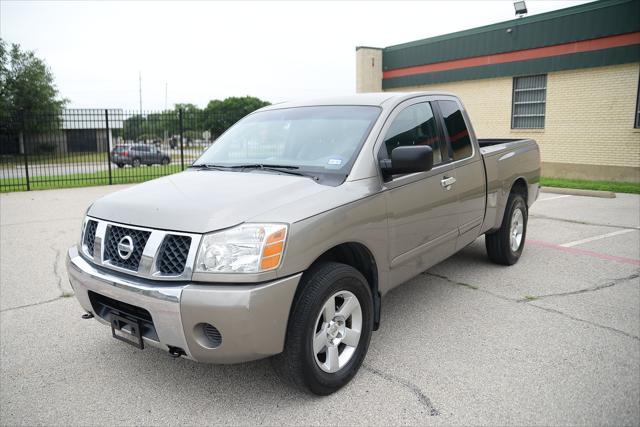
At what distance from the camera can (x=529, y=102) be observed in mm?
17234

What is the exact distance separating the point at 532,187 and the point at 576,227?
2.64 m

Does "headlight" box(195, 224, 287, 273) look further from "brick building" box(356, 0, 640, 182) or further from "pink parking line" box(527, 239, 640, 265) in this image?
"brick building" box(356, 0, 640, 182)

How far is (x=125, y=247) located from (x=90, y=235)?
1.89ft

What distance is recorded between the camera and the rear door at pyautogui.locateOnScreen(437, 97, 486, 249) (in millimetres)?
4602

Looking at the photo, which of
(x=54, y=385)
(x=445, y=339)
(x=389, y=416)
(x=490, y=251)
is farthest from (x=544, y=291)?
(x=54, y=385)

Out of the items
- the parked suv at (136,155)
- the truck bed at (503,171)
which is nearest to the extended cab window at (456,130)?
the truck bed at (503,171)

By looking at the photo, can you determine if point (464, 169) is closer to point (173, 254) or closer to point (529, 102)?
point (173, 254)

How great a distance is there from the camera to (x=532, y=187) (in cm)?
634

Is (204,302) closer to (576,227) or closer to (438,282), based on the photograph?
(438,282)

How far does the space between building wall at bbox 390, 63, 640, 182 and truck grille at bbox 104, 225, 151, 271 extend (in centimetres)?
1577

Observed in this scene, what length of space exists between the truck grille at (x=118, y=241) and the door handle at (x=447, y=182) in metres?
2.51

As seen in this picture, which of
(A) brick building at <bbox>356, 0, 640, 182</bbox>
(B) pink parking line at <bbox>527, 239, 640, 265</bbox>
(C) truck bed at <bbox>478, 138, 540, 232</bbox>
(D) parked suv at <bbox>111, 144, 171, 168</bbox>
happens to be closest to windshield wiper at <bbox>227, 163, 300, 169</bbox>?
(C) truck bed at <bbox>478, 138, 540, 232</bbox>

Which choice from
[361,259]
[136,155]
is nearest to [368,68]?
[136,155]

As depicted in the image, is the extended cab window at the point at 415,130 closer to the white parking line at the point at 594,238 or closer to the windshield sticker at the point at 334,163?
the windshield sticker at the point at 334,163
